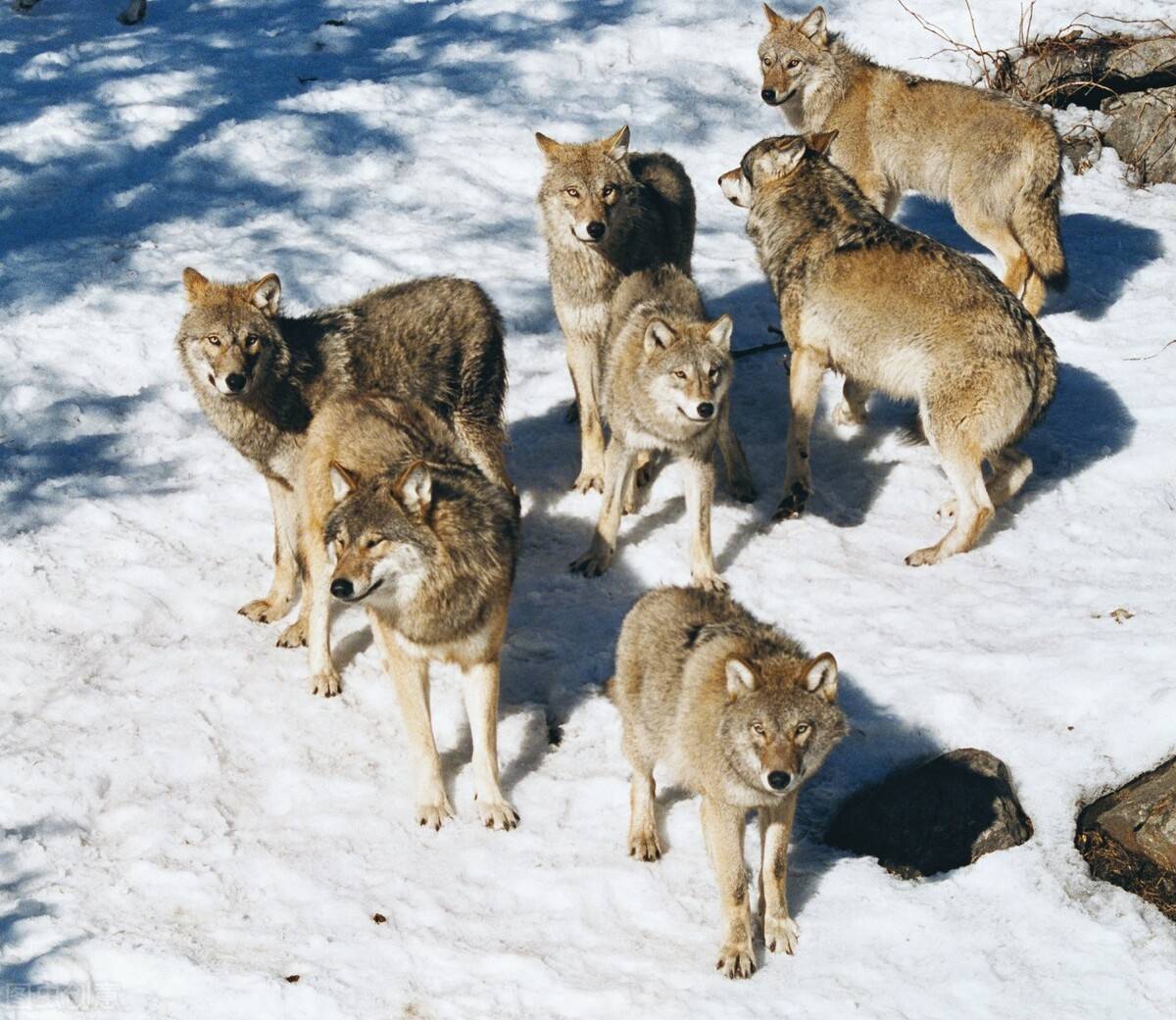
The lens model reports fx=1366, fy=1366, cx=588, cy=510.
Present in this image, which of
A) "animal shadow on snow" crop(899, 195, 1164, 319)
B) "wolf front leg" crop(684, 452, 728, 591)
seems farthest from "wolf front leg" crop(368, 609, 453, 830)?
"animal shadow on snow" crop(899, 195, 1164, 319)

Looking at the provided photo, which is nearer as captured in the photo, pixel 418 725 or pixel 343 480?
pixel 343 480

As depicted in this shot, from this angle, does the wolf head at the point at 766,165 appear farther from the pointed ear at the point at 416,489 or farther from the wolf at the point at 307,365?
the pointed ear at the point at 416,489

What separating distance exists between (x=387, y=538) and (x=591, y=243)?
3.59 metres

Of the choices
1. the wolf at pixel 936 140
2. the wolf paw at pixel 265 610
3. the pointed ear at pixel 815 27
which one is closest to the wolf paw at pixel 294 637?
the wolf paw at pixel 265 610

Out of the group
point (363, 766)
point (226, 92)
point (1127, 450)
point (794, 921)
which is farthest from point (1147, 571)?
point (226, 92)

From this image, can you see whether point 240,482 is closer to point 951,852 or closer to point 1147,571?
point 951,852

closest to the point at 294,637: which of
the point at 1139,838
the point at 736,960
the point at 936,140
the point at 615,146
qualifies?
the point at 736,960

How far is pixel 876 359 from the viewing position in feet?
27.9

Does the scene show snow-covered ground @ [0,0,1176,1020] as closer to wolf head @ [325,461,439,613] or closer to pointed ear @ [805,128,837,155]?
wolf head @ [325,461,439,613]

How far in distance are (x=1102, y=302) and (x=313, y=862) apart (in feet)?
25.3

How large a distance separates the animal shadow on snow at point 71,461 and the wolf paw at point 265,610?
Result: 1.25 meters

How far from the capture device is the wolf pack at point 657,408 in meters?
5.86

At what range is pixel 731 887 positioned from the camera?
18.3 feet

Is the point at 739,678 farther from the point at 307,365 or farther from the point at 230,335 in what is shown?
the point at 230,335
